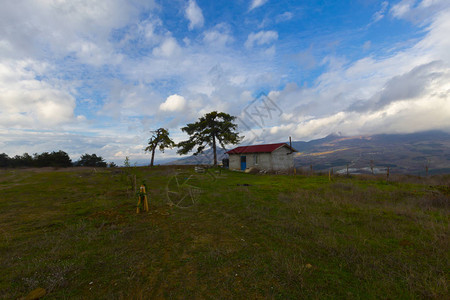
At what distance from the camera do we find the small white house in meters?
26.2

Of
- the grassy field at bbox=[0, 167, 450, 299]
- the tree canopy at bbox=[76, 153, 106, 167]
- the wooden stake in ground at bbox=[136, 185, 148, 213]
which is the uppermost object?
the tree canopy at bbox=[76, 153, 106, 167]

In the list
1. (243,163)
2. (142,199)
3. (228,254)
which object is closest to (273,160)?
(243,163)

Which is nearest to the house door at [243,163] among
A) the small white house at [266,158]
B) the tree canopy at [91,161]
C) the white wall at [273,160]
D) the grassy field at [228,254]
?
the small white house at [266,158]

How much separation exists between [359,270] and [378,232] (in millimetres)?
2649

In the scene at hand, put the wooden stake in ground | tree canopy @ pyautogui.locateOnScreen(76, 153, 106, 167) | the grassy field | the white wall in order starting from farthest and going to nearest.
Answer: tree canopy @ pyautogui.locateOnScreen(76, 153, 106, 167) → the white wall → the wooden stake in ground → the grassy field

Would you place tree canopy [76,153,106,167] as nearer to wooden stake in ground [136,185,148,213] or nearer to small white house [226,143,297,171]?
small white house [226,143,297,171]

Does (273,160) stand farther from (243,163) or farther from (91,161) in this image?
(91,161)

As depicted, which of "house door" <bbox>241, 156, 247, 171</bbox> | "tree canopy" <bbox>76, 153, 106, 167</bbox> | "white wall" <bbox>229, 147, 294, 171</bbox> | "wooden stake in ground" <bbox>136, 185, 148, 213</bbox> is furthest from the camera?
"tree canopy" <bbox>76, 153, 106, 167</bbox>

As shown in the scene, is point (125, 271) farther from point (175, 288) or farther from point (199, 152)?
point (199, 152)

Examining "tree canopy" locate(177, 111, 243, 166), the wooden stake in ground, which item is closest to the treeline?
"tree canopy" locate(177, 111, 243, 166)

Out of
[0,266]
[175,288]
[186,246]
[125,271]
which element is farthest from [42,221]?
[175,288]

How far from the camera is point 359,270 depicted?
3.22 m

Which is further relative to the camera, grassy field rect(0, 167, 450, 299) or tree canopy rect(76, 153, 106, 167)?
tree canopy rect(76, 153, 106, 167)

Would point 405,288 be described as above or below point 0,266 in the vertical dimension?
below
